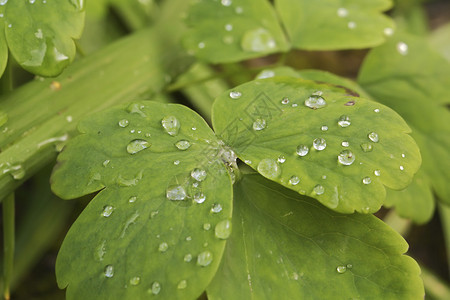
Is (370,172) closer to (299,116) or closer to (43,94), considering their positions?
(299,116)

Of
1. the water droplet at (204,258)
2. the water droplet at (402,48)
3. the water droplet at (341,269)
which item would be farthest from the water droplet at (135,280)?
the water droplet at (402,48)

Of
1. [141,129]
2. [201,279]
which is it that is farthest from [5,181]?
[201,279]

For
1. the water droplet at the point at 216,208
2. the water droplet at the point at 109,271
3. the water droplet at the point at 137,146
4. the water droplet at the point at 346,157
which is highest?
the water droplet at the point at 137,146

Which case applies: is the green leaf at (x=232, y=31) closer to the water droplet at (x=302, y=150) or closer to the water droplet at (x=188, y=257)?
the water droplet at (x=302, y=150)

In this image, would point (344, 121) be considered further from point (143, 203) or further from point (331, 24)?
point (331, 24)

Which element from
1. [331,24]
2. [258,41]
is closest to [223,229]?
[258,41]

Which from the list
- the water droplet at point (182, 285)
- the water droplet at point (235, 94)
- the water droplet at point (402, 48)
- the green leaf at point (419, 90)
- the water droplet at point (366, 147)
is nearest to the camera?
the water droplet at point (182, 285)

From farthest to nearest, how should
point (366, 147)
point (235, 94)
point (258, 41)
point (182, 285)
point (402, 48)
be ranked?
1. point (402, 48)
2. point (258, 41)
3. point (235, 94)
4. point (366, 147)
5. point (182, 285)
